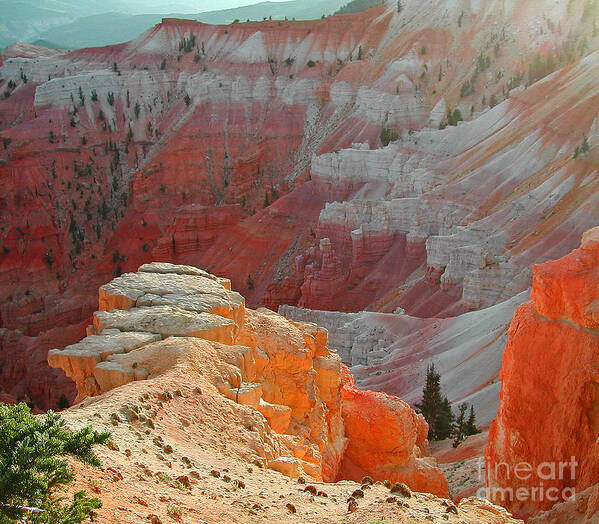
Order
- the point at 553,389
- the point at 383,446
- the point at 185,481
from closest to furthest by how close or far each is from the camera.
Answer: the point at 185,481 → the point at 553,389 → the point at 383,446

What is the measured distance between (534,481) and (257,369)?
5418 mm

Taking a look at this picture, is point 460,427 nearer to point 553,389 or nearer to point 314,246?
point 553,389

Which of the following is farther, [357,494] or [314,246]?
[314,246]

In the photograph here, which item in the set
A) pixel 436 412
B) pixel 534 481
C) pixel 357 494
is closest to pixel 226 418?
pixel 357 494

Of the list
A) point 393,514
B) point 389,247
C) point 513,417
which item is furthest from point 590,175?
point 393,514

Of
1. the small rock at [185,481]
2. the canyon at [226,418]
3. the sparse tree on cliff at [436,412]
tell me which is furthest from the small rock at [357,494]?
the sparse tree on cliff at [436,412]

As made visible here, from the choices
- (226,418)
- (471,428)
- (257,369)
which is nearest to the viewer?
(226,418)

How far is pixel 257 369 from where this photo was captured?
→ 13289 mm

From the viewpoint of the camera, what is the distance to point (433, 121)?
53.8 metres

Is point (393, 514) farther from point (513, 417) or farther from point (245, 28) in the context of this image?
point (245, 28)

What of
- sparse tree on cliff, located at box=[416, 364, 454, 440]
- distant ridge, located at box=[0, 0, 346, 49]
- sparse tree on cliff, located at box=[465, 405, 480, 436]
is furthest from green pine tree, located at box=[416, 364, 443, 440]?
distant ridge, located at box=[0, 0, 346, 49]

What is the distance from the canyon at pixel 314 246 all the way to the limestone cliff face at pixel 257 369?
0.19ft

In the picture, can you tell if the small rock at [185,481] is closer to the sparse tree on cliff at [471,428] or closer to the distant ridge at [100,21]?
the sparse tree on cliff at [471,428]

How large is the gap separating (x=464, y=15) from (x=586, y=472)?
57833 millimetres
